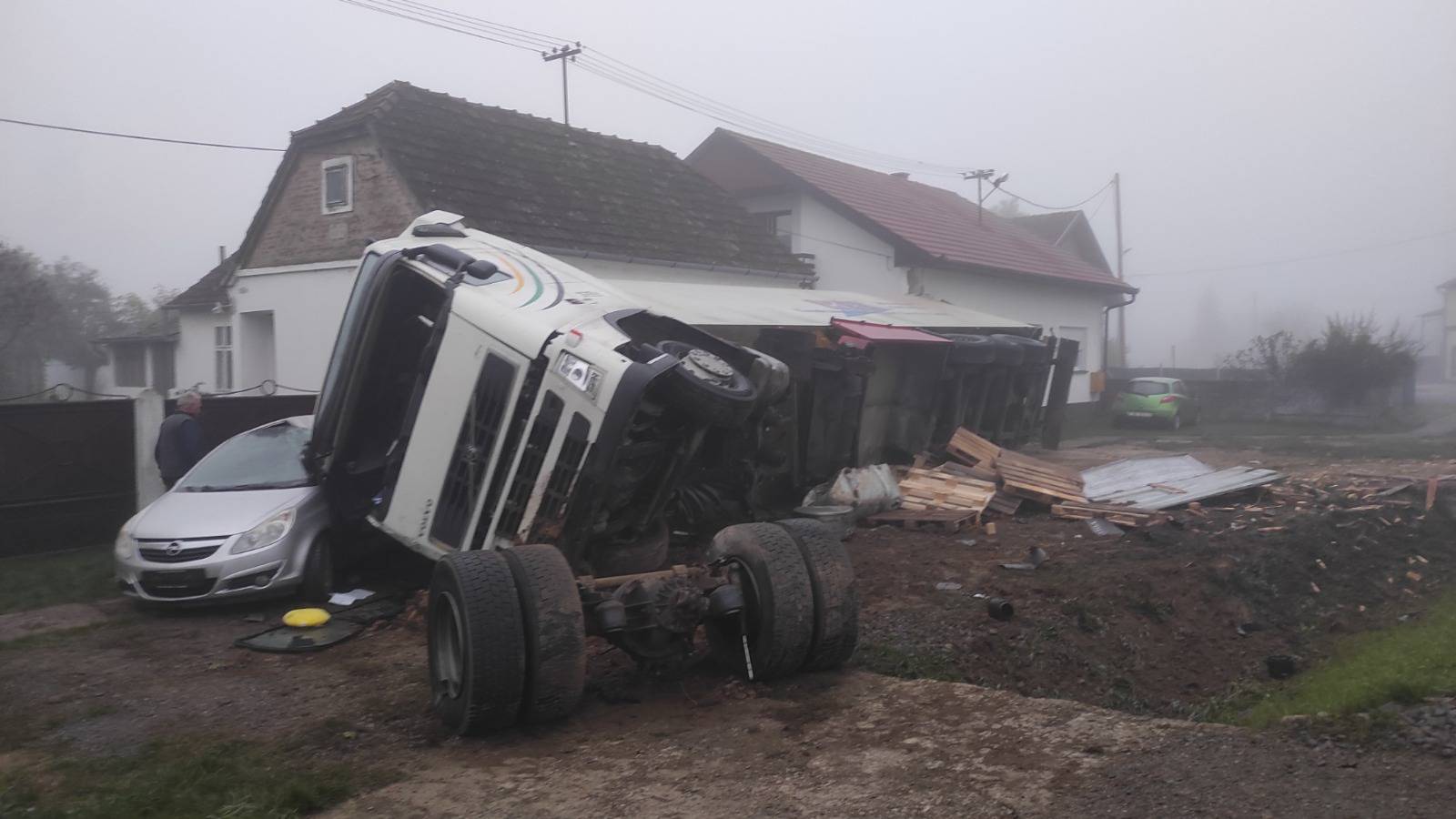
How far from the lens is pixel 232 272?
18953 mm

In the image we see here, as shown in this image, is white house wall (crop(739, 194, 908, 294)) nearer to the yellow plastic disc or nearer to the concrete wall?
the concrete wall

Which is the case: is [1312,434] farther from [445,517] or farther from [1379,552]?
[445,517]

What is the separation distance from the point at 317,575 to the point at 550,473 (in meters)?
3.05

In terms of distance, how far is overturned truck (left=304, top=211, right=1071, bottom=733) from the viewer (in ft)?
17.0

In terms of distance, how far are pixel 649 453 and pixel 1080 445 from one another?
15.5 metres

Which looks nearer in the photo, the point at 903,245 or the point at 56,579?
the point at 56,579

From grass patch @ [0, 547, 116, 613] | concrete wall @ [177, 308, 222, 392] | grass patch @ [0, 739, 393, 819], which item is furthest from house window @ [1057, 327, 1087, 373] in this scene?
grass patch @ [0, 739, 393, 819]

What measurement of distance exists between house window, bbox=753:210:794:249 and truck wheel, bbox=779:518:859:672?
1907 centimetres

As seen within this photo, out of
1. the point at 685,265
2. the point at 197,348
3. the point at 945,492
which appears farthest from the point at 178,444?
the point at 197,348

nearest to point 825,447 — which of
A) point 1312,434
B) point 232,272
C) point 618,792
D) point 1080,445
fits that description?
point 618,792

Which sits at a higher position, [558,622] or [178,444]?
[178,444]

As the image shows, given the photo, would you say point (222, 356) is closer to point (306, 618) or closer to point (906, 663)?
point (306, 618)

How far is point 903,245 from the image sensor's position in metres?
22.4

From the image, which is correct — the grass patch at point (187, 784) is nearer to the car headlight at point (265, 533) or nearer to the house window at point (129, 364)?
the car headlight at point (265, 533)
